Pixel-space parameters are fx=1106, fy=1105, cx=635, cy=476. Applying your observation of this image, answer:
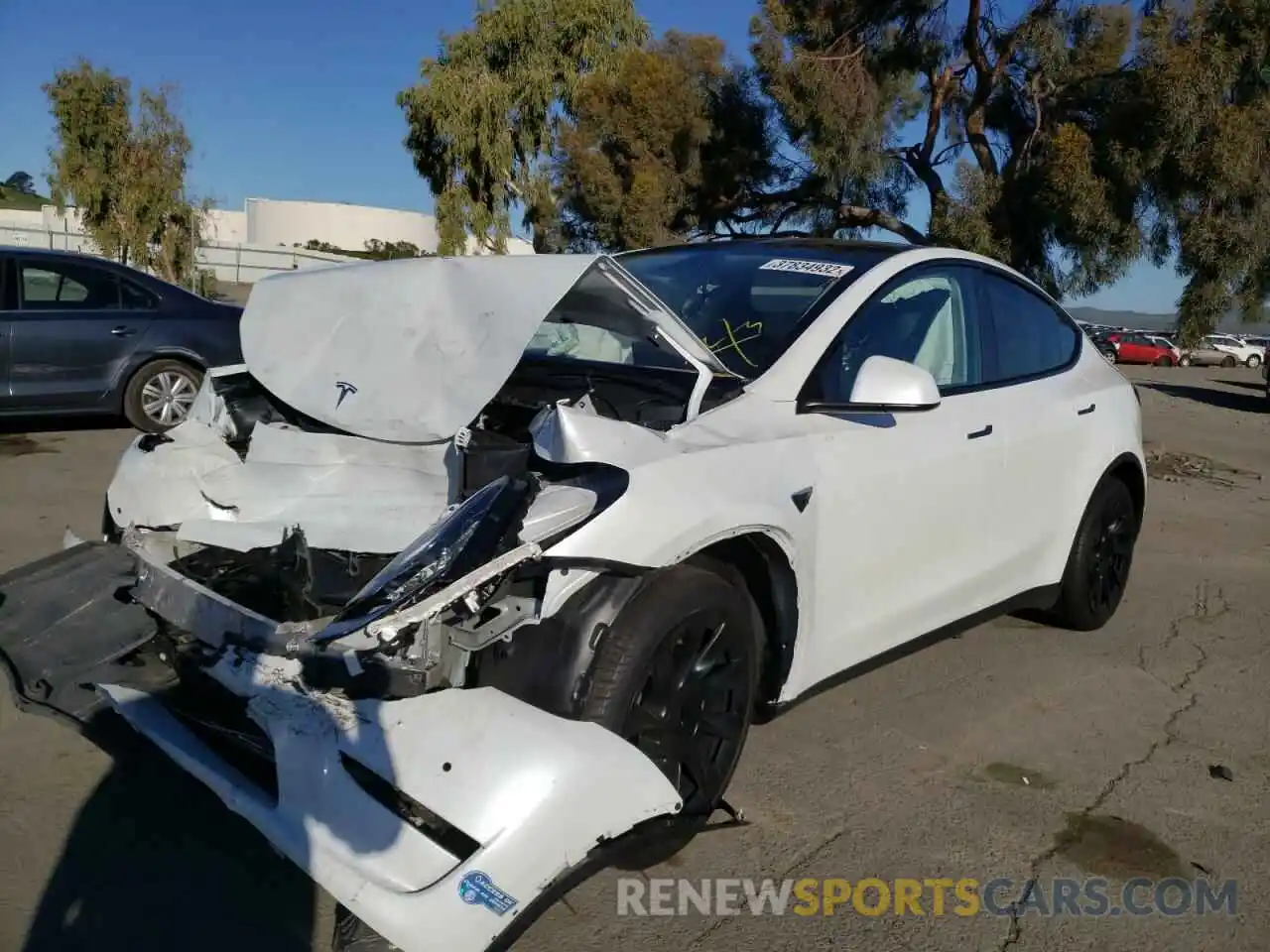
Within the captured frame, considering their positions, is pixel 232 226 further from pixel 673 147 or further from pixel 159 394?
pixel 159 394

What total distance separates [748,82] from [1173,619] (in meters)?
10.5

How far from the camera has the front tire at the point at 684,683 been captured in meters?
2.57

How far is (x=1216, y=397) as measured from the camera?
2452 cm

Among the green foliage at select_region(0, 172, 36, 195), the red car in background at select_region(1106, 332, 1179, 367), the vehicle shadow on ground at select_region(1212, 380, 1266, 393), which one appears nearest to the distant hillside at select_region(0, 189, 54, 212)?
the green foliage at select_region(0, 172, 36, 195)

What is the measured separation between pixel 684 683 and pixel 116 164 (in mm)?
24392

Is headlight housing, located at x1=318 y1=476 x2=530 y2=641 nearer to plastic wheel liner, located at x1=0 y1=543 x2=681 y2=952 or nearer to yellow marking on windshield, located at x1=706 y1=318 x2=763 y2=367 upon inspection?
plastic wheel liner, located at x1=0 y1=543 x2=681 y2=952

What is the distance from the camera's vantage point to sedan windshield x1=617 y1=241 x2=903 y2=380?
138 inches

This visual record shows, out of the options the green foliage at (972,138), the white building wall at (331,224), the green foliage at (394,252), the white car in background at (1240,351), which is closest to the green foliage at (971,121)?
the green foliage at (972,138)

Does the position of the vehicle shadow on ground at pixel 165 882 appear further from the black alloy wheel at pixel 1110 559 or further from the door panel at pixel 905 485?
the black alloy wheel at pixel 1110 559

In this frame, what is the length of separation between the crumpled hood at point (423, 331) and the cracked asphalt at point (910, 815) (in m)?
1.24

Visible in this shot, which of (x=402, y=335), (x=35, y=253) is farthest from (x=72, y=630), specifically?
(x=35, y=253)

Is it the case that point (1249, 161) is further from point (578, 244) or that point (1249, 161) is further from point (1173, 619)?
point (578, 244)

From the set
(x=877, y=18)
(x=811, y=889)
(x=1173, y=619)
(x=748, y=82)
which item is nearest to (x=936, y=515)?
(x=811, y=889)

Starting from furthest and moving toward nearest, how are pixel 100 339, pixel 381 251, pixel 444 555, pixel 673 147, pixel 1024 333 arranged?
pixel 381 251, pixel 673 147, pixel 100 339, pixel 1024 333, pixel 444 555
